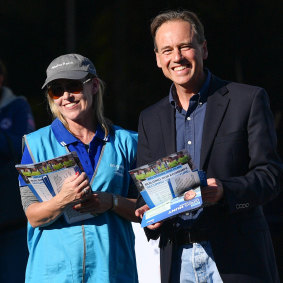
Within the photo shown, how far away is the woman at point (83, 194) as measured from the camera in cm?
359

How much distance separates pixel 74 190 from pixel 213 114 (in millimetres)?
785

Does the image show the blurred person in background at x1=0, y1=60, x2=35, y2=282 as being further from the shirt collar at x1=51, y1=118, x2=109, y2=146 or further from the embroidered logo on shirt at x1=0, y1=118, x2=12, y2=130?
the shirt collar at x1=51, y1=118, x2=109, y2=146

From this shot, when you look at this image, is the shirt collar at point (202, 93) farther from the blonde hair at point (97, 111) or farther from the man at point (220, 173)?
the blonde hair at point (97, 111)

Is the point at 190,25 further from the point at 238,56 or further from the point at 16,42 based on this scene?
the point at 16,42

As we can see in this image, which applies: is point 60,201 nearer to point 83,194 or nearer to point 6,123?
point 83,194

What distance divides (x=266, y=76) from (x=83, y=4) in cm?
294

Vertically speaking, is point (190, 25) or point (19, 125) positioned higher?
point (190, 25)

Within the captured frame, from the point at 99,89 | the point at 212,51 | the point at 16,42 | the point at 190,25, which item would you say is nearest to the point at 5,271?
the point at 99,89

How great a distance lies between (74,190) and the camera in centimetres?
345

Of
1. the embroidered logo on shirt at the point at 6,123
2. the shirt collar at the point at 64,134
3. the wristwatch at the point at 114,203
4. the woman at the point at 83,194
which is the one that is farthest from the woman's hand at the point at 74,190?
the embroidered logo on shirt at the point at 6,123

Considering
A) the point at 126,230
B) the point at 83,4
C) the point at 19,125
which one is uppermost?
the point at 83,4

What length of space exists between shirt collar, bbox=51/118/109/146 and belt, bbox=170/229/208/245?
82 cm

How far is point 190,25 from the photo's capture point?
11.4ft

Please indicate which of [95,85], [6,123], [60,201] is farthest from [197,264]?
[6,123]
